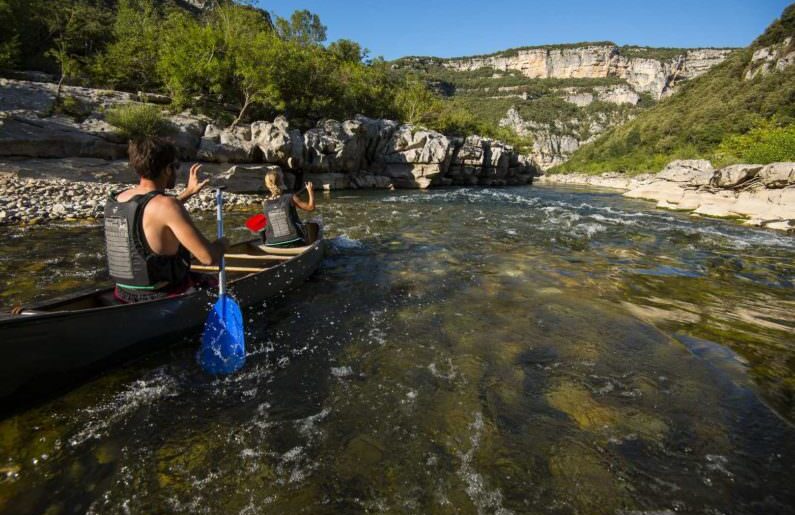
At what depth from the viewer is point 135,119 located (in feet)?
58.7

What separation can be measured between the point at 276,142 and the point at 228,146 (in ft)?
10.2

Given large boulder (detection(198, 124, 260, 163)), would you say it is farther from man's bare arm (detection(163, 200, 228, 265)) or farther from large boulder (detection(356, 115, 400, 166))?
man's bare arm (detection(163, 200, 228, 265))

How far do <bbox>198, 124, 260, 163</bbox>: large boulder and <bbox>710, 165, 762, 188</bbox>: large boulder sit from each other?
28.8m

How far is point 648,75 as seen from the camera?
150125mm

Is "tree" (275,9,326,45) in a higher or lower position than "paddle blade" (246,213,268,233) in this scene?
higher

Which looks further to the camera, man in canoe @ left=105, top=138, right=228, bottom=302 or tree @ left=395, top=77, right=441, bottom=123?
tree @ left=395, top=77, right=441, bottom=123

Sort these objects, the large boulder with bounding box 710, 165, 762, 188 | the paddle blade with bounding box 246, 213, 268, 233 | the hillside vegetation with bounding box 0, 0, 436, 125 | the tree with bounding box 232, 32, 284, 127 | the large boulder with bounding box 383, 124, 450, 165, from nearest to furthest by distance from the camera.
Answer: the paddle blade with bounding box 246, 213, 268, 233 → the large boulder with bounding box 710, 165, 762, 188 → the hillside vegetation with bounding box 0, 0, 436, 125 → the tree with bounding box 232, 32, 284, 127 → the large boulder with bounding box 383, 124, 450, 165

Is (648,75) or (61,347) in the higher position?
(648,75)

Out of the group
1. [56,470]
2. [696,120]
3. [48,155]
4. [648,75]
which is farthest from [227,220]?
[648,75]

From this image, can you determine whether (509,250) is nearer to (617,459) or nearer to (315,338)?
(315,338)

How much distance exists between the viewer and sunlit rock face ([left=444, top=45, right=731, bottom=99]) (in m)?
148

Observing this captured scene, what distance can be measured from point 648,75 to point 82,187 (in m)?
190

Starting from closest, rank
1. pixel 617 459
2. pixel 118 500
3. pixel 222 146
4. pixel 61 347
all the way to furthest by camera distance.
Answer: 1. pixel 118 500
2. pixel 617 459
3. pixel 61 347
4. pixel 222 146

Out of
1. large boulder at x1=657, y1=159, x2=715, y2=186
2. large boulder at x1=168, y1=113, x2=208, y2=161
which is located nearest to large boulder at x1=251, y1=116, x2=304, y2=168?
large boulder at x1=168, y1=113, x2=208, y2=161
